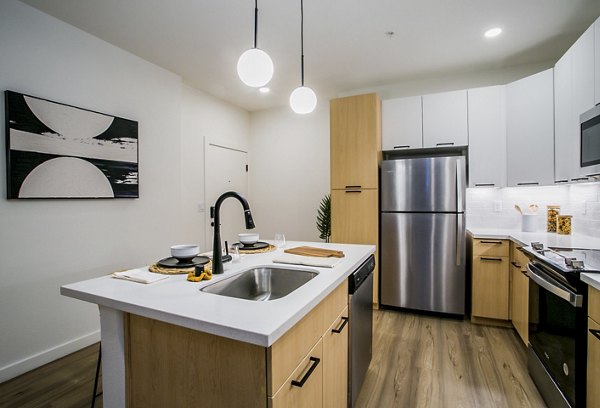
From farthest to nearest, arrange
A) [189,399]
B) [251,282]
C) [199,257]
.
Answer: [199,257]
[251,282]
[189,399]

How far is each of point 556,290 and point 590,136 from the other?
115cm

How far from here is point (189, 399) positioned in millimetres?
1044

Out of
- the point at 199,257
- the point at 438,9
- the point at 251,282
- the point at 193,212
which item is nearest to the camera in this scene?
the point at 251,282

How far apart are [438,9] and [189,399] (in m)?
2.94

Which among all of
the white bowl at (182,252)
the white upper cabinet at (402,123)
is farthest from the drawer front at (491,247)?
the white bowl at (182,252)

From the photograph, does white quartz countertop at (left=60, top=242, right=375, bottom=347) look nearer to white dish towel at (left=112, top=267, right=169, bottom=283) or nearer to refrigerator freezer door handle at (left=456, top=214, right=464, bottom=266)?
white dish towel at (left=112, top=267, right=169, bottom=283)

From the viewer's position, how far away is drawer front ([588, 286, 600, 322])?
1.34 metres

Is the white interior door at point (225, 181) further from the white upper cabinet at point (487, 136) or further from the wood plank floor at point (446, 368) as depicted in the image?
the white upper cabinet at point (487, 136)

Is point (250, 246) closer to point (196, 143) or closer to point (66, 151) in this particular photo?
point (66, 151)

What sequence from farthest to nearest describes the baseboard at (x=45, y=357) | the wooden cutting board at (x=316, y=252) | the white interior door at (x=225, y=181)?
the white interior door at (x=225, y=181) → the baseboard at (x=45, y=357) → the wooden cutting board at (x=316, y=252)

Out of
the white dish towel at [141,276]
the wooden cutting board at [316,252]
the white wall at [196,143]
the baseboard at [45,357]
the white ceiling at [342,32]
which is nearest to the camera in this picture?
the white dish towel at [141,276]

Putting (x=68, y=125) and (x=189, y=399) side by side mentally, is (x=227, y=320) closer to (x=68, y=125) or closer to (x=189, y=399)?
(x=189, y=399)

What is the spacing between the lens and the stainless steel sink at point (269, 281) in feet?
5.03

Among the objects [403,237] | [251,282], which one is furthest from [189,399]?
[403,237]
